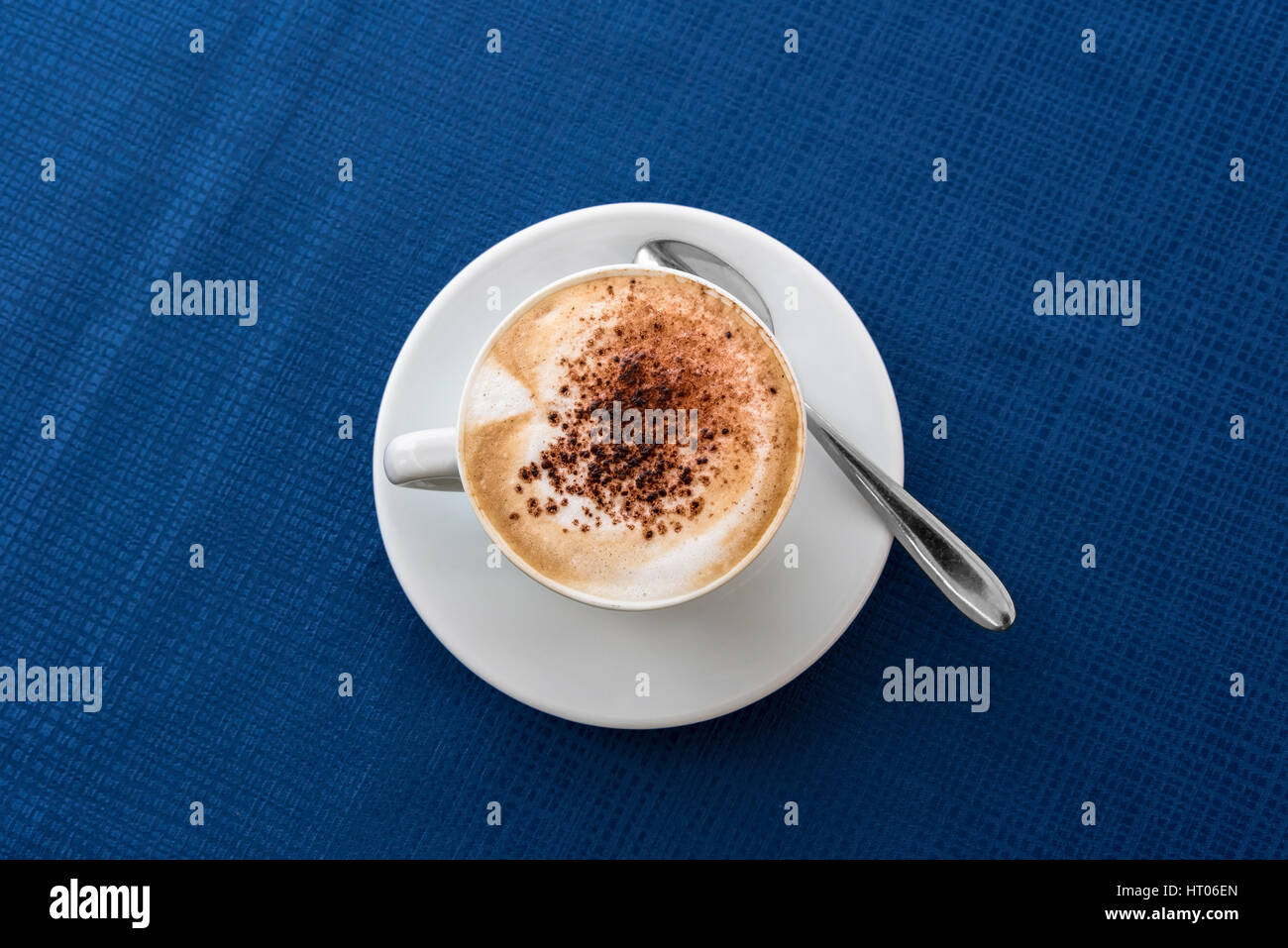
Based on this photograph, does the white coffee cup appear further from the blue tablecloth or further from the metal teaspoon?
the blue tablecloth

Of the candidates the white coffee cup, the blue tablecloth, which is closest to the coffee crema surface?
the white coffee cup

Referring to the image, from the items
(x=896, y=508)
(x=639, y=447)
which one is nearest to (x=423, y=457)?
(x=639, y=447)

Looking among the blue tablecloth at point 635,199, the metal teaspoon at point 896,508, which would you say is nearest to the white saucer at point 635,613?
the metal teaspoon at point 896,508

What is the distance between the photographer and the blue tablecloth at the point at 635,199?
4.04ft

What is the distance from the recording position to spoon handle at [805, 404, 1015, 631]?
40.7 inches

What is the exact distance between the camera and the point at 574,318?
965 mm

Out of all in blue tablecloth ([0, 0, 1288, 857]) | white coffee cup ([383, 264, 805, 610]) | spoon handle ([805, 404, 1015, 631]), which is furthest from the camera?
blue tablecloth ([0, 0, 1288, 857])

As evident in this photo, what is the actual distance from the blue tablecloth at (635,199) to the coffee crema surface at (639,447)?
0.34 metres

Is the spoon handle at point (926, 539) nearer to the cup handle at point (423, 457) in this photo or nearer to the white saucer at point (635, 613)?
the white saucer at point (635, 613)

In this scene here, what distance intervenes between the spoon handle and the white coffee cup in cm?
9

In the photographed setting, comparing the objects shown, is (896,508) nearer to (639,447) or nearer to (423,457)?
(639,447)

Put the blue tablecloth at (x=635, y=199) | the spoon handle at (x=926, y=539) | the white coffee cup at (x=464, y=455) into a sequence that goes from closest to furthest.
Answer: the white coffee cup at (x=464, y=455)
the spoon handle at (x=926, y=539)
the blue tablecloth at (x=635, y=199)
